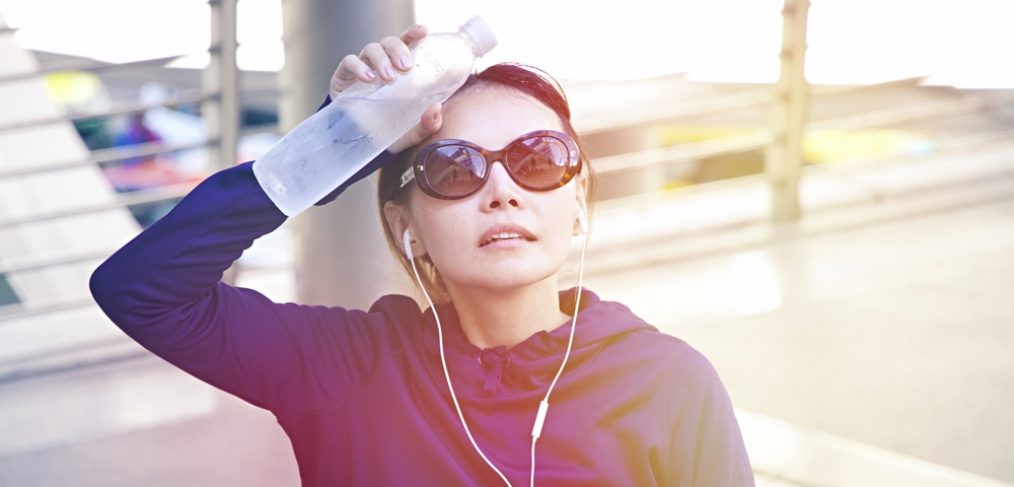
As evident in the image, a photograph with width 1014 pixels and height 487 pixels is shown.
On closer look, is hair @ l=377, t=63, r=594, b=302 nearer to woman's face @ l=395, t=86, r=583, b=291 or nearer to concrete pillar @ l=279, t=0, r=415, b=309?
woman's face @ l=395, t=86, r=583, b=291

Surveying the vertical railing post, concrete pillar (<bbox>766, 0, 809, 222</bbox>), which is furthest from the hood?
concrete pillar (<bbox>766, 0, 809, 222</bbox>)

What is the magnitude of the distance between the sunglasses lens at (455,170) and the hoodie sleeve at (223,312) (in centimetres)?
20

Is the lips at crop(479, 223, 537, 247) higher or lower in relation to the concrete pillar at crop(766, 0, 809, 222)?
higher

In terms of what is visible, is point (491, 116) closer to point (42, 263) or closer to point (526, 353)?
point (526, 353)

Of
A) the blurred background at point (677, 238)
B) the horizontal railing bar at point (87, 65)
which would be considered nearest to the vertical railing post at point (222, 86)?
the blurred background at point (677, 238)

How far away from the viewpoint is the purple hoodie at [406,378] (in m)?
1.41

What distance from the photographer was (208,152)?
3.99 meters

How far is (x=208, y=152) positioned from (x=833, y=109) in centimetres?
910

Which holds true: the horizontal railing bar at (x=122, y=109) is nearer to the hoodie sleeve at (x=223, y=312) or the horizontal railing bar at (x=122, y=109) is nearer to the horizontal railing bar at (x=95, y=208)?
the horizontal railing bar at (x=95, y=208)

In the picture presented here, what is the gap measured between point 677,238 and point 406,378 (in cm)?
386

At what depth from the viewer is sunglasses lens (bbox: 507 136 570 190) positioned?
1.44 metres

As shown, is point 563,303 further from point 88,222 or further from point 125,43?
point 88,222

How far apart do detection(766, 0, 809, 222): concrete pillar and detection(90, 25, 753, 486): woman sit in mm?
3444

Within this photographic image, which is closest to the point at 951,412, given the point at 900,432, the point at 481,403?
the point at 900,432
